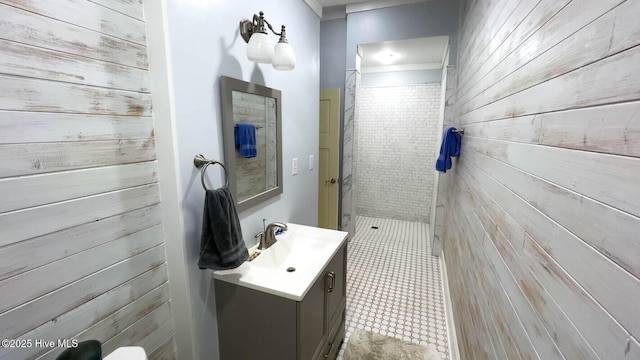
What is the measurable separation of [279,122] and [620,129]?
62.8 inches

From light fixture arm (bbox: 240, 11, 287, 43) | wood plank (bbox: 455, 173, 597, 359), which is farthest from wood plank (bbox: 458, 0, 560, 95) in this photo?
light fixture arm (bbox: 240, 11, 287, 43)

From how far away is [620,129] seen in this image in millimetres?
463

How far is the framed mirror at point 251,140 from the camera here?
1.35 m

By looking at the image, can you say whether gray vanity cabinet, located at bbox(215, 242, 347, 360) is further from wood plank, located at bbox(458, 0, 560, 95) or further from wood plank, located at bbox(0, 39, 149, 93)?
wood plank, located at bbox(458, 0, 560, 95)

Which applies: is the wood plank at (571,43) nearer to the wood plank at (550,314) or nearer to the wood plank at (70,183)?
the wood plank at (550,314)

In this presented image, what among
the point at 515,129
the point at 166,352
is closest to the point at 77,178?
the point at 166,352

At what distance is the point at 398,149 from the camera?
4266mm

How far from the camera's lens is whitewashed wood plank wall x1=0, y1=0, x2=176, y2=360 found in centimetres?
70

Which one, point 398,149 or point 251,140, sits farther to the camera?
point 398,149

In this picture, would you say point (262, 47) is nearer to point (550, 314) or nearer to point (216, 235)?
point (216, 235)

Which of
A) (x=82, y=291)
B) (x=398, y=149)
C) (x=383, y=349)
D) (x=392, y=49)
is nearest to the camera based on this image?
(x=82, y=291)

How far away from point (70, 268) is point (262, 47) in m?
1.17

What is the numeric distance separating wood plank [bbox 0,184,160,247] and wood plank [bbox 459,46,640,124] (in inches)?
54.0

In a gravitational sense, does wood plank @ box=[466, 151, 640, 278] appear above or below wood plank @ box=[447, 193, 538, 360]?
above
